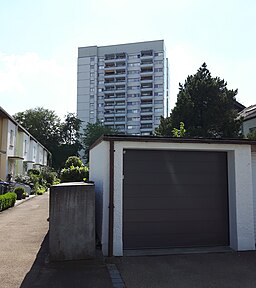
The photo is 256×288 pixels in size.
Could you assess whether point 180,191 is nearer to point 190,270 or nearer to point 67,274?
point 190,270

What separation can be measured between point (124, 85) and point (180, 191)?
299 feet

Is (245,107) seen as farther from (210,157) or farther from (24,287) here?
(24,287)

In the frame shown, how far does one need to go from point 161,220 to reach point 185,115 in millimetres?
16793

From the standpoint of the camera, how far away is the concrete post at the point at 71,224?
6.58m

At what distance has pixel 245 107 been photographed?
2956cm

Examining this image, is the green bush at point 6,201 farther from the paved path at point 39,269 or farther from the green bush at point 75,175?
the paved path at point 39,269

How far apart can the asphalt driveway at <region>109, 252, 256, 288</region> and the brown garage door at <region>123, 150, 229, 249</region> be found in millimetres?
705

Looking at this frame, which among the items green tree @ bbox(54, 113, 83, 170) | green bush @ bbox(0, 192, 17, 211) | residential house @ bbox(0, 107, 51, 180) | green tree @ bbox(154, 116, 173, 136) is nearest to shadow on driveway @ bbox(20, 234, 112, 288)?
green bush @ bbox(0, 192, 17, 211)

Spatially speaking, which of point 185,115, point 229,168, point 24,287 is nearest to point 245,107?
point 185,115

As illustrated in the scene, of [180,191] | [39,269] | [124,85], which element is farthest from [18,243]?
[124,85]

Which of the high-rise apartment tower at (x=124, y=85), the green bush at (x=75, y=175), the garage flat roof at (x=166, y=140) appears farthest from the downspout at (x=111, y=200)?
the high-rise apartment tower at (x=124, y=85)

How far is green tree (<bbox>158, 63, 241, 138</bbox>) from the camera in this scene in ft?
75.7

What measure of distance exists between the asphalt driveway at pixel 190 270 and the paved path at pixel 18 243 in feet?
6.16

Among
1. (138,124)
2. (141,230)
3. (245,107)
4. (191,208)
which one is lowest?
(141,230)
